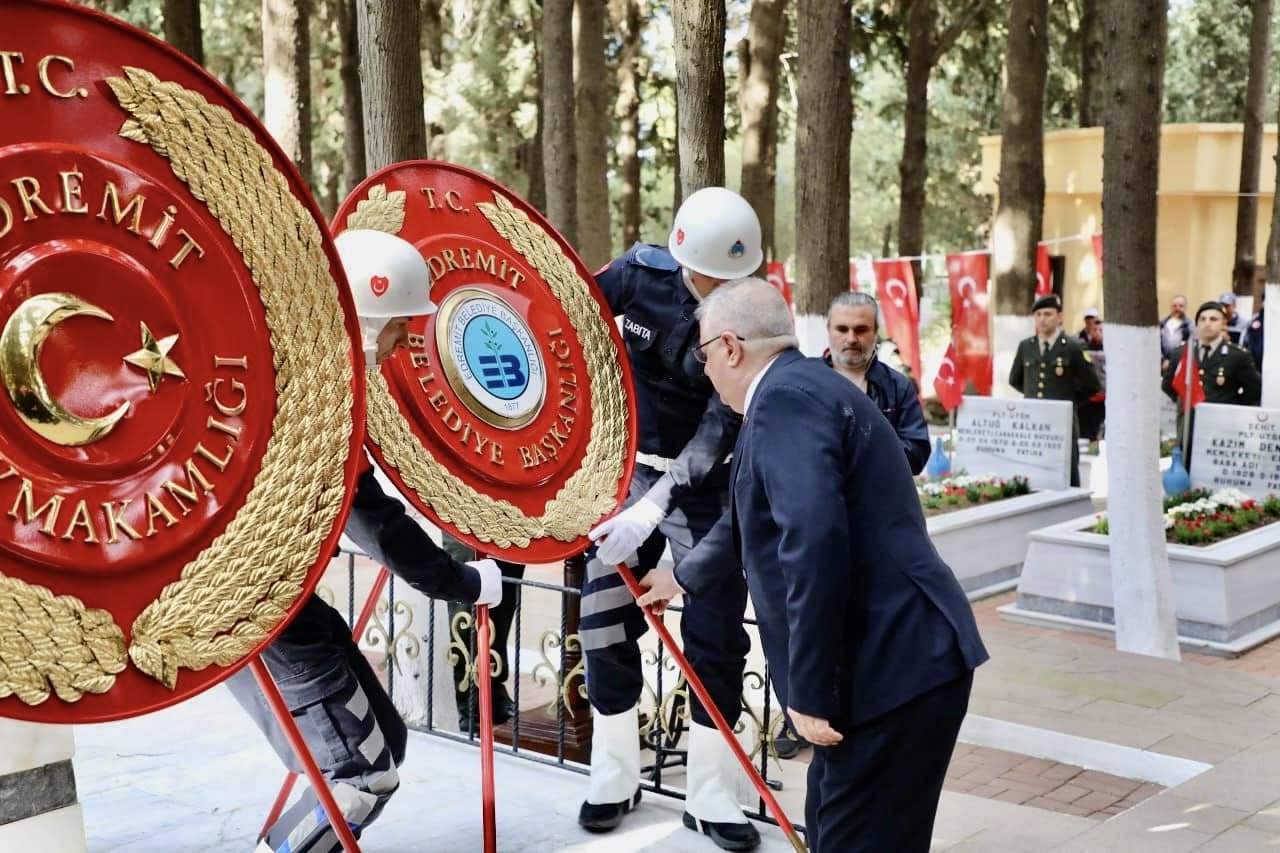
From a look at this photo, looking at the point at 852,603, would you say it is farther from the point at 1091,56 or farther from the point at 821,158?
the point at 1091,56

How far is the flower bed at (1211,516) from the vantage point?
32.4 ft

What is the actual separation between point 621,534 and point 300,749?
1.36 m

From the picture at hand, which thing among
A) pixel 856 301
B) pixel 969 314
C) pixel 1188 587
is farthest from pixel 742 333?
pixel 969 314

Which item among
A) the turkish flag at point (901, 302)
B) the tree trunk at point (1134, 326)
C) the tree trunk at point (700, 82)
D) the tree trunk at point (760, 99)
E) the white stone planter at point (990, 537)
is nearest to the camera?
the tree trunk at point (700, 82)

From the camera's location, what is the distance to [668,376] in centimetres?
512

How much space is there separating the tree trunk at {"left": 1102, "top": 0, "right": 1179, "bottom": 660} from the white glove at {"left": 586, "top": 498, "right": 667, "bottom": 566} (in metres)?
5.00

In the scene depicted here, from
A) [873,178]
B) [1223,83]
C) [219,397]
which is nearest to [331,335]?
[219,397]

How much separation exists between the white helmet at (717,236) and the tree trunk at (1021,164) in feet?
42.4

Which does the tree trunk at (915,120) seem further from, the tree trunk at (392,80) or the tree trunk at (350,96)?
the tree trunk at (392,80)

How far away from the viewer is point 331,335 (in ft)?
11.3

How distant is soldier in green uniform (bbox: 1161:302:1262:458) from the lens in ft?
40.9

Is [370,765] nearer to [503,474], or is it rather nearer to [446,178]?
[503,474]

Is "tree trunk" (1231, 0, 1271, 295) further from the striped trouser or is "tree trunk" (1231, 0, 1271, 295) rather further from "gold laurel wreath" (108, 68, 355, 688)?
"gold laurel wreath" (108, 68, 355, 688)

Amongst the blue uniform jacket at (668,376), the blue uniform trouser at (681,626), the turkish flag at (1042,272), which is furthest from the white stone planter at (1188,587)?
the turkish flag at (1042,272)
